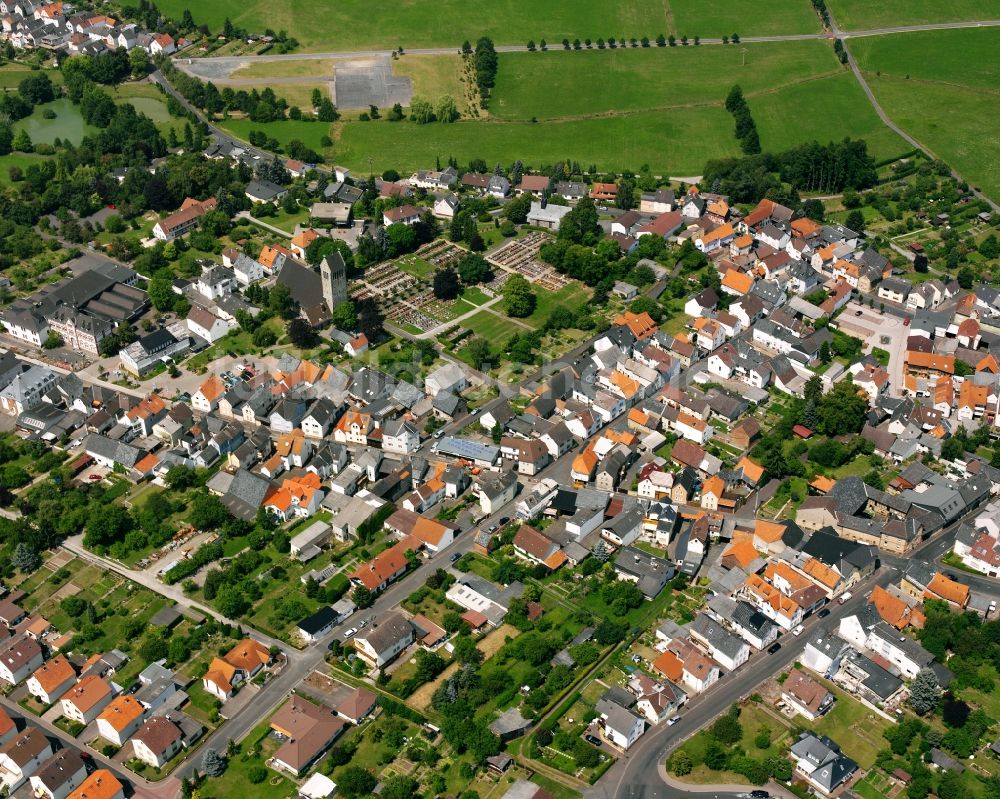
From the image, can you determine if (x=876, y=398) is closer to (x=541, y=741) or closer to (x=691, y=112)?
(x=541, y=741)

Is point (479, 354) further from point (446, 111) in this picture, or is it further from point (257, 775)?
point (446, 111)

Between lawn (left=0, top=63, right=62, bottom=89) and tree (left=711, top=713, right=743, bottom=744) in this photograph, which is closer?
tree (left=711, top=713, right=743, bottom=744)

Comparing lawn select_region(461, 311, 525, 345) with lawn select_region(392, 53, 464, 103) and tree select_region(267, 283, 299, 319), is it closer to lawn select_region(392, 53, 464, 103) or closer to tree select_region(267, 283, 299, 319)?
tree select_region(267, 283, 299, 319)

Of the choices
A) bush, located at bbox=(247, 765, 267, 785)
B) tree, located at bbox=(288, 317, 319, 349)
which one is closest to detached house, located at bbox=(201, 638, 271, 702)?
bush, located at bbox=(247, 765, 267, 785)

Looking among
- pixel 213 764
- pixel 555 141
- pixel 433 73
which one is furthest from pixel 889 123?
pixel 213 764

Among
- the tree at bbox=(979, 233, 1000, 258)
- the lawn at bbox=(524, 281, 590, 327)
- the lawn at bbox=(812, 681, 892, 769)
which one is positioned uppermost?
the lawn at bbox=(524, 281, 590, 327)

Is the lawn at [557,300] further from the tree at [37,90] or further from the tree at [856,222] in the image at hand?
the tree at [37,90]

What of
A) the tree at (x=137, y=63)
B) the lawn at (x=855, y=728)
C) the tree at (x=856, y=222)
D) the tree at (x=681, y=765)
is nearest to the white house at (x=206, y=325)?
the tree at (x=681, y=765)

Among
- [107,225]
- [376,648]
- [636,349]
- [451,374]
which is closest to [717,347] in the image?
[636,349]
